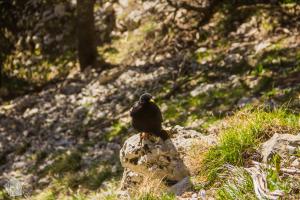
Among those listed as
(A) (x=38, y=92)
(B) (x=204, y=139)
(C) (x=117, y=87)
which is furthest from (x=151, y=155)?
(A) (x=38, y=92)

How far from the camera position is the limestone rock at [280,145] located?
25.4 ft

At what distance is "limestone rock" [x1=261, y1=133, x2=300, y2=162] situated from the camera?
775cm

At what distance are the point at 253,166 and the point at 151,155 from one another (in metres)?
1.78

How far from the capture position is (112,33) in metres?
20.8

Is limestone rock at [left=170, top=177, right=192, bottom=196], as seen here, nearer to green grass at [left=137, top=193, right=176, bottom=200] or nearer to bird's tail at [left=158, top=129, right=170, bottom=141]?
green grass at [left=137, top=193, right=176, bottom=200]

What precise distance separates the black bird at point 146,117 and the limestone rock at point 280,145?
1784 millimetres

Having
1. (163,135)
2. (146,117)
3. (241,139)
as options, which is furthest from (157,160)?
(241,139)

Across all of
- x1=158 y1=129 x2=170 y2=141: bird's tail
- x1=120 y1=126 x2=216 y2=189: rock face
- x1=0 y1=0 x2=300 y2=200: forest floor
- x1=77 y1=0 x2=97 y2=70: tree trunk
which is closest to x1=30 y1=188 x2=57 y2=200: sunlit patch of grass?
x1=0 y1=0 x2=300 y2=200: forest floor

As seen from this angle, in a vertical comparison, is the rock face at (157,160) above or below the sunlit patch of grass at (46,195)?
above

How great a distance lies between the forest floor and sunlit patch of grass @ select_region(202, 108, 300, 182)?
3.36 m

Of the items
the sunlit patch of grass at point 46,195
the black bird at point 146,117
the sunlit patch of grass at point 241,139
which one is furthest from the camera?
the sunlit patch of grass at point 46,195

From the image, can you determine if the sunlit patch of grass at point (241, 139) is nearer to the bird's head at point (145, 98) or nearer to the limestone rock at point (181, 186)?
the limestone rock at point (181, 186)

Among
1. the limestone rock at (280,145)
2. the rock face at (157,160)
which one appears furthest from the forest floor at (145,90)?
the limestone rock at (280,145)

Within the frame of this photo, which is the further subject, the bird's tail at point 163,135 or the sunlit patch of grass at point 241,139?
the bird's tail at point 163,135
